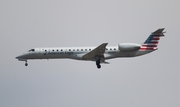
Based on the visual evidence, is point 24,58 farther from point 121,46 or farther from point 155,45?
point 155,45

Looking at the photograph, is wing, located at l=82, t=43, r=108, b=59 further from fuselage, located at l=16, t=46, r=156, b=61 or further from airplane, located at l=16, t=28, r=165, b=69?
fuselage, located at l=16, t=46, r=156, b=61

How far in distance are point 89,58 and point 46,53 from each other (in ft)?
15.4

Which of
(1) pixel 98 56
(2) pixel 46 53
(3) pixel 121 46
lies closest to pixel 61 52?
(2) pixel 46 53

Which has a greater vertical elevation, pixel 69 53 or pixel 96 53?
pixel 69 53

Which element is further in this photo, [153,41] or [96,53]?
[153,41]

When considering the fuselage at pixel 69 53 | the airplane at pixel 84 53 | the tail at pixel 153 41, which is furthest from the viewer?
the tail at pixel 153 41

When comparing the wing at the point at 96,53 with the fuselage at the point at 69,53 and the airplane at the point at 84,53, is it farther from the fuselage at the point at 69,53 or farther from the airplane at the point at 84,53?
the fuselage at the point at 69,53

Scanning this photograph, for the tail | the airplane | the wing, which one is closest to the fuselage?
the airplane

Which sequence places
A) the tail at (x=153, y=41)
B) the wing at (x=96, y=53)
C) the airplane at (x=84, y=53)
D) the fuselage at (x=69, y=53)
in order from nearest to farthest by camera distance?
the wing at (x=96, y=53)
the airplane at (x=84, y=53)
the fuselage at (x=69, y=53)
the tail at (x=153, y=41)

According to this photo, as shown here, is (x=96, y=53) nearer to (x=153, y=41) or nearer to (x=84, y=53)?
(x=84, y=53)

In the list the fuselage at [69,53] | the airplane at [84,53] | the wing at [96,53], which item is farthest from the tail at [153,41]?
the wing at [96,53]

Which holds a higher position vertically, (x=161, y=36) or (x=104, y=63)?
(x=161, y=36)

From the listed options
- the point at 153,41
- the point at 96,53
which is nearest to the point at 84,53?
the point at 96,53

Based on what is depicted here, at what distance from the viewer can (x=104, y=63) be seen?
127 feet
